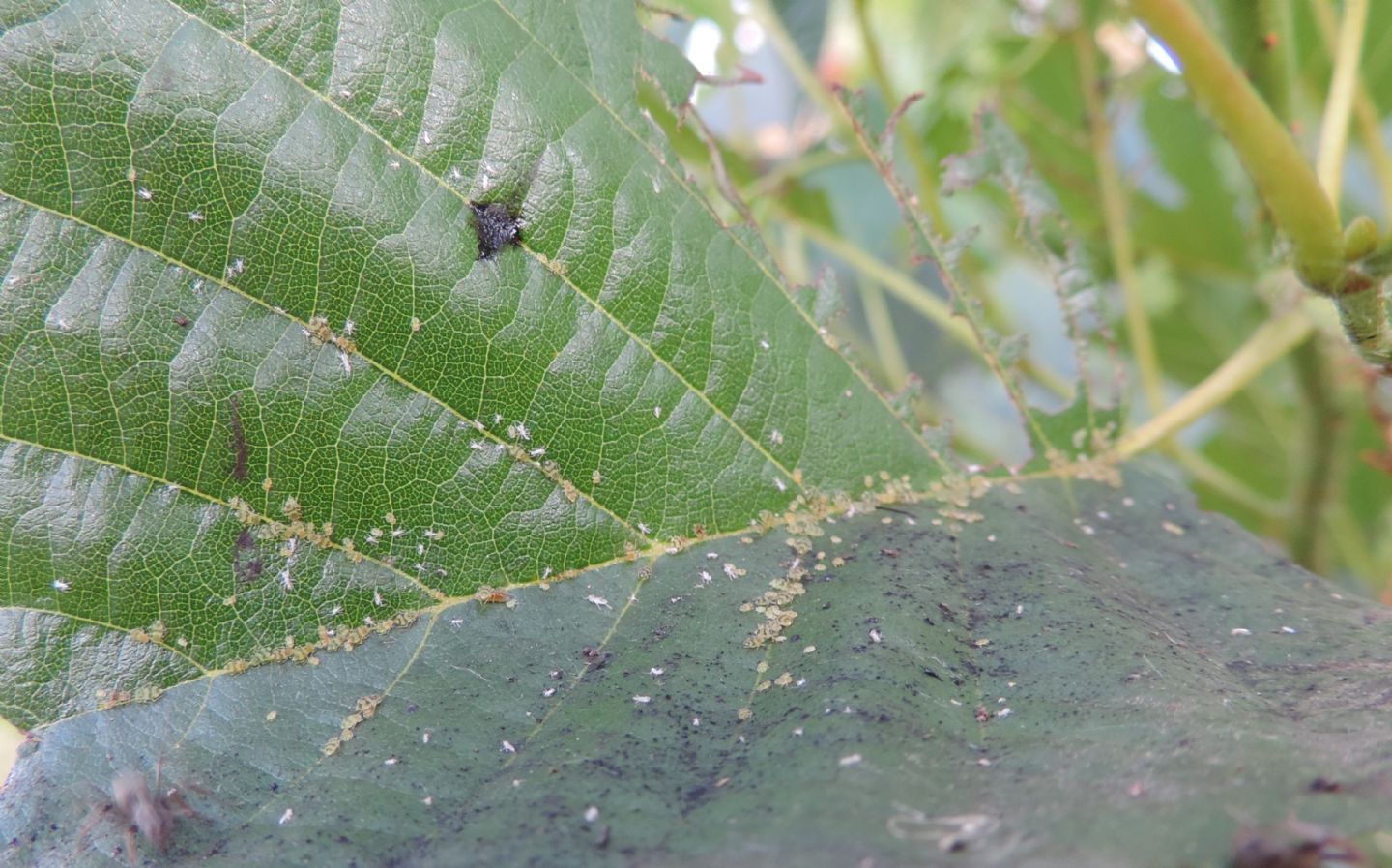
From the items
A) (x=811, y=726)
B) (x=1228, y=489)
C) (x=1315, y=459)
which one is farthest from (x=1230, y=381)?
(x=811, y=726)

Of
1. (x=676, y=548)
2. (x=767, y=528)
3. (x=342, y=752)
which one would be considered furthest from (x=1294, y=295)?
(x=342, y=752)

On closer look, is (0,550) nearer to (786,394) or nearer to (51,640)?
(51,640)

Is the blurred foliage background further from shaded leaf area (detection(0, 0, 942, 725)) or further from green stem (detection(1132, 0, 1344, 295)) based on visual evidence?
shaded leaf area (detection(0, 0, 942, 725))

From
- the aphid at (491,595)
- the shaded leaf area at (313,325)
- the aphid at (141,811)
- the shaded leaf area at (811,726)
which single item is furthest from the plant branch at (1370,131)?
the aphid at (141,811)

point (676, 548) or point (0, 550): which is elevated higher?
point (676, 548)

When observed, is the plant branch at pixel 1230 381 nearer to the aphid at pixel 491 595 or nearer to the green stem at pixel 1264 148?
the green stem at pixel 1264 148

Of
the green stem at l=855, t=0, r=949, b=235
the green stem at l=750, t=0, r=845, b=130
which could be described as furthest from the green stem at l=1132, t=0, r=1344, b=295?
the green stem at l=750, t=0, r=845, b=130
